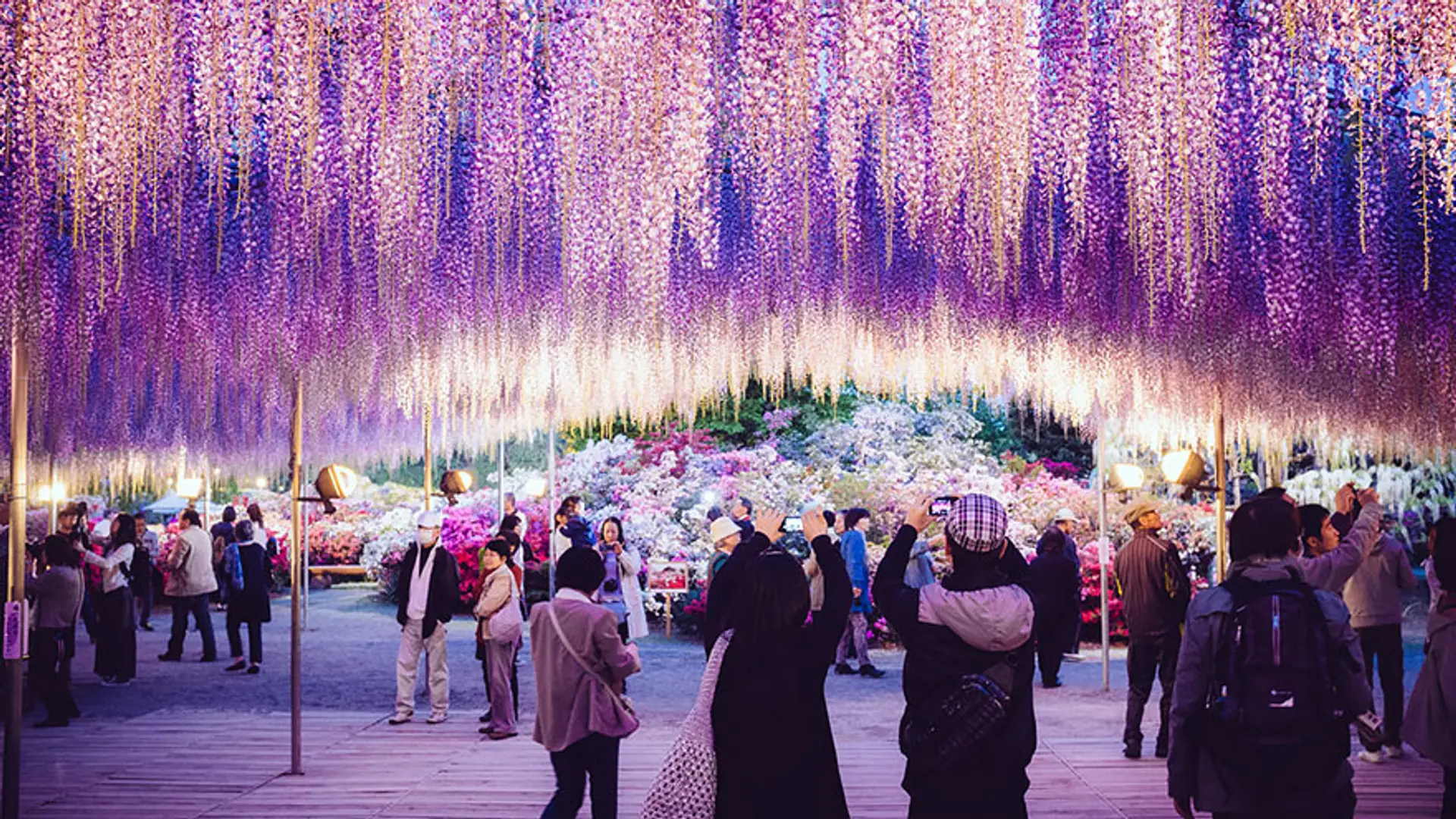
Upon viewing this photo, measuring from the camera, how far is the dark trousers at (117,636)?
29.1ft

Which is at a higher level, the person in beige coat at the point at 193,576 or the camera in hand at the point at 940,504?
the camera in hand at the point at 940,504

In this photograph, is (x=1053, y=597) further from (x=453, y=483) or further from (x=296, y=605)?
(x=453, y=483)

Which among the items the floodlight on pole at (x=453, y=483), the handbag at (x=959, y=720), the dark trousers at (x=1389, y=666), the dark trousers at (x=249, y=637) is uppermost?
the floodlight on pole at (x=453, y=483)

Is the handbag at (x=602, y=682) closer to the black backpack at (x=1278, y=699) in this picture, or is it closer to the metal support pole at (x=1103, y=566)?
the black backpack at (x=1278, y=699)

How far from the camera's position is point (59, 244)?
6688 millimetres

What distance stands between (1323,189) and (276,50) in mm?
4658

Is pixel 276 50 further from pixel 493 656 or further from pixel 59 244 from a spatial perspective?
pixel 493 656

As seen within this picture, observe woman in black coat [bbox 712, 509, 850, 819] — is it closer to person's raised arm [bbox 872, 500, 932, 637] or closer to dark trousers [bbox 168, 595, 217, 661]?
person's raised arm [bbox 872, 500, 932, 637]

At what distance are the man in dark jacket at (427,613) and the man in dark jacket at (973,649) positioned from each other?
4.65m

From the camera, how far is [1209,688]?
2732 millimetres

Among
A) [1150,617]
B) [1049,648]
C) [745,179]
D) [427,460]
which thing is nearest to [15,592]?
[745,179]

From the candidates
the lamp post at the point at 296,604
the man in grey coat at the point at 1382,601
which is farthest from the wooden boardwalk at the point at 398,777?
the man in grey coat at the point at 1382,601

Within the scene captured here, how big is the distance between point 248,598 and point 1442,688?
869cm

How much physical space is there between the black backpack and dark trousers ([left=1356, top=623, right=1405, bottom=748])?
3.30 meters
